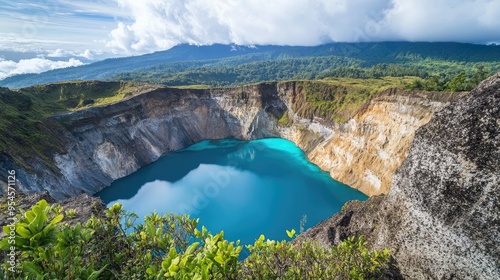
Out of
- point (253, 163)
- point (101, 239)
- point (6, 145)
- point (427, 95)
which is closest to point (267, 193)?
point (253, 163)

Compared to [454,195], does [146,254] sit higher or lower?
higher

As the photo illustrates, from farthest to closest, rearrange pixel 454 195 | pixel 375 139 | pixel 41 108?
pixel 41 108 → pixel 375 139 → pixel 454 195

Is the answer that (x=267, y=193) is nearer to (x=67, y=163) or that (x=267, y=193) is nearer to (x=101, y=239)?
(x=67, y=163)

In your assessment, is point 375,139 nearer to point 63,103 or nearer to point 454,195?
point 454,195

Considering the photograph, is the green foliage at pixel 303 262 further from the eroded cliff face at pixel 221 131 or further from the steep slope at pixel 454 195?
the eroded cliff face at pixel 221 131

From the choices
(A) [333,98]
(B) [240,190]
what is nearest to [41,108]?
(B) [240,190]

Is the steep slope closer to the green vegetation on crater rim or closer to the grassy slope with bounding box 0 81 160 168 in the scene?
the green vegetation on crater rim

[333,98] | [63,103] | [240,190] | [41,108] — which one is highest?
[333,98]

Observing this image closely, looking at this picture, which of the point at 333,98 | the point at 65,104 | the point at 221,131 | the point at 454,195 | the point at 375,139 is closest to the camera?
the point at 454,195

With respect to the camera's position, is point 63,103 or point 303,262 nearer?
point 303,262
